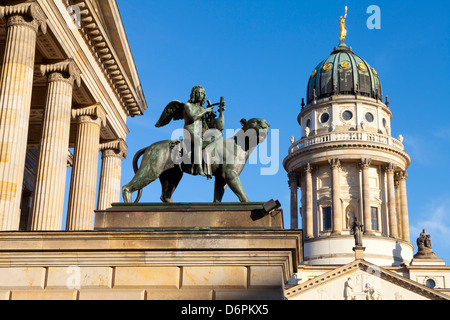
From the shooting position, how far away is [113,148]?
39.3 metres

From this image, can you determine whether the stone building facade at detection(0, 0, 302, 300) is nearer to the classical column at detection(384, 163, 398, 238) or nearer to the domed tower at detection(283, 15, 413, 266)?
the domed tower at detection(283, 15, 413, 266)

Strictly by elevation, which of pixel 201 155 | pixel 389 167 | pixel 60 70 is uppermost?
pixel 389 167

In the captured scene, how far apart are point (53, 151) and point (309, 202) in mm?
70754

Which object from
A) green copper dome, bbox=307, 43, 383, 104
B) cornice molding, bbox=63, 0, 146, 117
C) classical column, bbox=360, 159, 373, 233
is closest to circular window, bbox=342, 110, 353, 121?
green copper dome, bbox=307, 43, 383, 104

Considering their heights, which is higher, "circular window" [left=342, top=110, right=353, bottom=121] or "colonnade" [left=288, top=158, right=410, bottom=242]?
"circular window" [left=342, top=110, right=353, bottom=121]

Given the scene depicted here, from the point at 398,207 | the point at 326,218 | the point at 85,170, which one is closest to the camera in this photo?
the point at 85,170

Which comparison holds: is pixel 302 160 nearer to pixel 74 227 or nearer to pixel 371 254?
A: pixel 371 254

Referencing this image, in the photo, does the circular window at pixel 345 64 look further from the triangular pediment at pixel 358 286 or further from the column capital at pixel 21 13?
the column capital at pixel 21 13

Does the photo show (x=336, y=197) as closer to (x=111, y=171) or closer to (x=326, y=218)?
(x=326, y=218)

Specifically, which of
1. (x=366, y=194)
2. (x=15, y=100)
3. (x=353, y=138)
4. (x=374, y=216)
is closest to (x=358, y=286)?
(x=366, y=194)

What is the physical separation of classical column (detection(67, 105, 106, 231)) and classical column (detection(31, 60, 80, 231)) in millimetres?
3776

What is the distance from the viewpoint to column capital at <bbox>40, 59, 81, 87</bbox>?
29.5 metres
